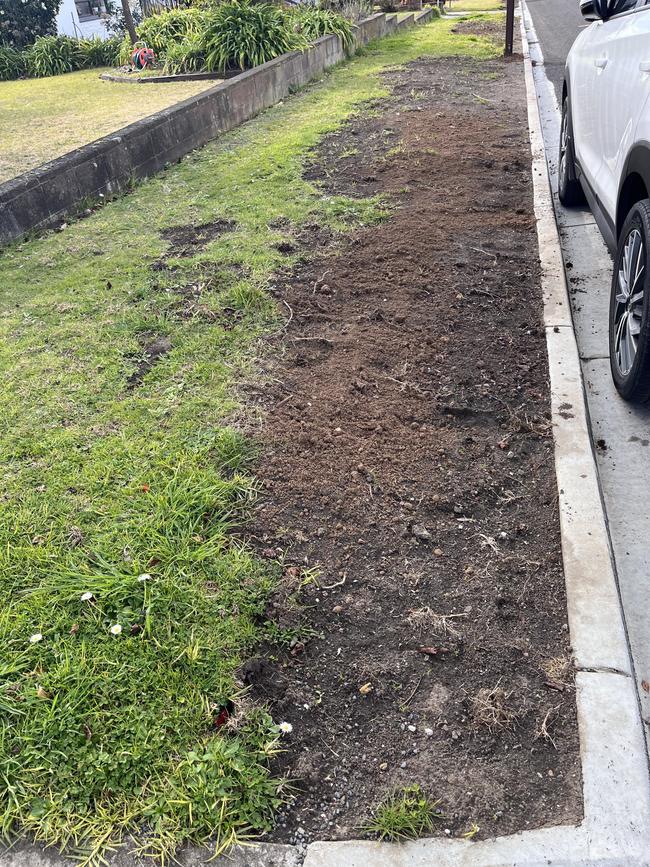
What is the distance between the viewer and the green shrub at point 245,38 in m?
12.6

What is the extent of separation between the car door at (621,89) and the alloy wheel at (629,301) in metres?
0.47

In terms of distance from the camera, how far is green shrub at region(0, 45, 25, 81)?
1736 cm

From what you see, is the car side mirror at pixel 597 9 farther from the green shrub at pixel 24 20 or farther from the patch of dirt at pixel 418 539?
the green shrub at pixel 24 20

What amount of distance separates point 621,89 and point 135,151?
595 cm

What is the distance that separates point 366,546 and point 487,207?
173 inches

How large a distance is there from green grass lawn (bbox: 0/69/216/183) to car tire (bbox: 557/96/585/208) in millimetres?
6084

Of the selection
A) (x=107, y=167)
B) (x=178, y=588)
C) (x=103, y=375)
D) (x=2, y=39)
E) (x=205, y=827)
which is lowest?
Answer: (x=205, y=827)

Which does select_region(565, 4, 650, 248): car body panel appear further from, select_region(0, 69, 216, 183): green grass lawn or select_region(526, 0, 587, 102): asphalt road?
select_region(526, 0, 587, 102): asphalt road

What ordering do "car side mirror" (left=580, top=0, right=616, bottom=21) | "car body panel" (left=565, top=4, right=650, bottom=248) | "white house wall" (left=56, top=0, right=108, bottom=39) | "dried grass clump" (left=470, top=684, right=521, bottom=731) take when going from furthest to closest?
"white house wall" (left=56, top=0, right=108, bottom=39)
"car side mirror" (left=580, top=0, right=616, bottom=21)
"car body panel" (left=565, top=4, right=650, bottom=248)
"dried grass clump" (left=470, top=684, right=521, bottom=731)

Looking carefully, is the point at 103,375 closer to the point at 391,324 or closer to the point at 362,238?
the point at 391,324

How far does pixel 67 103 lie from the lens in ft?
41.3

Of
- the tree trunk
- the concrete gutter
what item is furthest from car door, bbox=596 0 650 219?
the tree trunk

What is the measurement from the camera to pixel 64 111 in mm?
11789

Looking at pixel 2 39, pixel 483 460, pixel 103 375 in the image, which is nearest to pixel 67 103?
pixel 2 39
